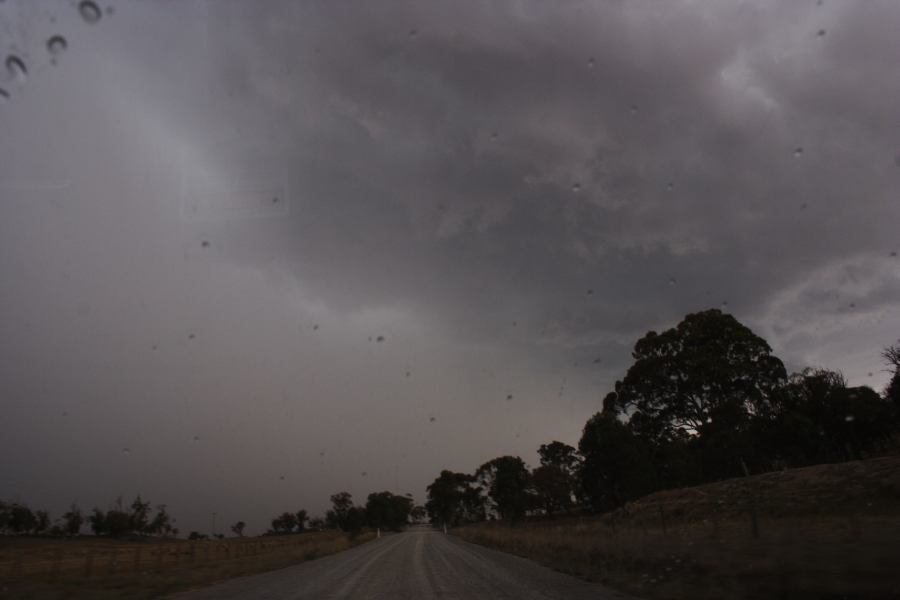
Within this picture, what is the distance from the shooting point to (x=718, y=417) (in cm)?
4031

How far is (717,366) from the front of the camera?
40.0 metres

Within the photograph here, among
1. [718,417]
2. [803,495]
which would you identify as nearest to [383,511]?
[718,417]

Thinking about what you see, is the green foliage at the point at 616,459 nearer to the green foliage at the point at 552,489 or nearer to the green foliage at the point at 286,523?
the green foliage at the point at 552,489

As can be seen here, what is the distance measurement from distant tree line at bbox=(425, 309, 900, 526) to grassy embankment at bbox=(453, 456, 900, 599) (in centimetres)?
1421

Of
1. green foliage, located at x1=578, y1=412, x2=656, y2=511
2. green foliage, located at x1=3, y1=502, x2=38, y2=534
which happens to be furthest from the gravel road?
green foliage, located at x1=3, y1=502, x2=38, y2=534

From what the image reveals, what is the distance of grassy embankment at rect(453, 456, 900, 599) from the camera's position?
8320mm

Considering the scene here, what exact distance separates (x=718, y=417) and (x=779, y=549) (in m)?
33.3

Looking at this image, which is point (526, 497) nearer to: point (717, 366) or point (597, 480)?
point (597, 480)

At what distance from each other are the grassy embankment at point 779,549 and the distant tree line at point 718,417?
559 inches

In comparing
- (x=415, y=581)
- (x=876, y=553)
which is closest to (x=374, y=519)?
(x=415, y=581)

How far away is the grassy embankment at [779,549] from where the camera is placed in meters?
8.32

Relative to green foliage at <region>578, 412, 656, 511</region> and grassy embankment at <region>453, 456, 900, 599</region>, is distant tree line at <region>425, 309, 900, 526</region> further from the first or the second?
grassy embankment at <region>453, 456, 900, 599</region>

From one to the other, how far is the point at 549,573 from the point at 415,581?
375 cm

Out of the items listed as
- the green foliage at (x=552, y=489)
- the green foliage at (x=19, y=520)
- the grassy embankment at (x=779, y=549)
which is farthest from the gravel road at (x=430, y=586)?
the green foliage at (x=19, y=520)
